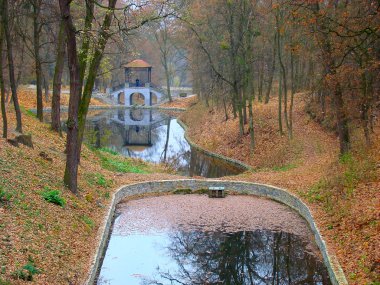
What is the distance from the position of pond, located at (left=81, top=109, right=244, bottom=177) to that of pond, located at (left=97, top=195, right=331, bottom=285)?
8429 mm

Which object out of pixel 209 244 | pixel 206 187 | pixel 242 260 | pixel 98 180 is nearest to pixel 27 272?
pixel 242 260

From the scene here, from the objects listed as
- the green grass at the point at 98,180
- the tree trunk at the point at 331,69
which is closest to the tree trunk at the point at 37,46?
the green grass at the point at 98,180

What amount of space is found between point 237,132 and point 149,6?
15852 millimetres

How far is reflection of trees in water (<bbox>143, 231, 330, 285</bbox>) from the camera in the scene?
392 inches

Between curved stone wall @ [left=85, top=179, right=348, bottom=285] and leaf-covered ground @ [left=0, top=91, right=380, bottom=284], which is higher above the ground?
leaf-covered ground @ [left=0, top=91, right=380, bottom=284]

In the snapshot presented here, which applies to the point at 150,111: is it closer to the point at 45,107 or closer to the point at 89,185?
the point at 45,107

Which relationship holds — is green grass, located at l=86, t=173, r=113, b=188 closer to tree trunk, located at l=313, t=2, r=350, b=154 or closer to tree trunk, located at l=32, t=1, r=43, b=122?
tree trunk, located at l=32, t=1, r=43, b=122

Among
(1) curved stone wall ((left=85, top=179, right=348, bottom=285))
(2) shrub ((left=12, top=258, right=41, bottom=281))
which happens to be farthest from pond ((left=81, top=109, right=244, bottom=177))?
(2) shrub ((left=12, top=258, right=41, bottom=281))

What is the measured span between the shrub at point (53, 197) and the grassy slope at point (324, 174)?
21.9 ft

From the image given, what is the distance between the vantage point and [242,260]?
1114 cm

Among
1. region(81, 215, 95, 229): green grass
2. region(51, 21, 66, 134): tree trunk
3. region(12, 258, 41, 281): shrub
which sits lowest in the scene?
region(81, 215, 95, 229): green grass

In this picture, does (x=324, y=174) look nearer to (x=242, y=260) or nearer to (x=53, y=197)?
(x=242, y=260)

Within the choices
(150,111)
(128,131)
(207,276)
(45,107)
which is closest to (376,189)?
(207,276)

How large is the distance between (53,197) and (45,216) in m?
1.20
